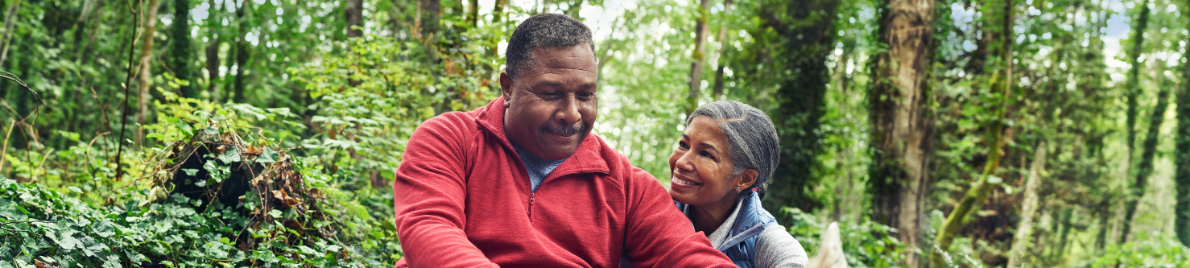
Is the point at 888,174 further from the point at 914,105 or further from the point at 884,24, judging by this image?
the point at 884,24

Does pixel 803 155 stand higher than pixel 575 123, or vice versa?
Result: pixel 575 123

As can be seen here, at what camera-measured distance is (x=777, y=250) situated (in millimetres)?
2254

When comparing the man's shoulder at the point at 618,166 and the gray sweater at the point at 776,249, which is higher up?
the man's shoulder at the point at 618,166

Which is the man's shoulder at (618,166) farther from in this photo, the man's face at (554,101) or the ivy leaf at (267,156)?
the ivy leaf at (267,156)

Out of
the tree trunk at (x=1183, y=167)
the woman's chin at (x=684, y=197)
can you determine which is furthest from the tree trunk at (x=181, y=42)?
the tree trunk at (x=1183, y=167)

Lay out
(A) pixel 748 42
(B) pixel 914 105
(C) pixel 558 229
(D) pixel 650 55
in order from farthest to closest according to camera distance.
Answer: (D) pixel 650 55 → (A) pixel 748 42 → (B) pixel 914 105 → (C) pixel 558 229

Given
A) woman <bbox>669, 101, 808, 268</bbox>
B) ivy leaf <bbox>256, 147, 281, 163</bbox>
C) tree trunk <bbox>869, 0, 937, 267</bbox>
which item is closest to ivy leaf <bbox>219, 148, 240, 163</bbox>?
ivy leaf <bbox>256, 147, 281, 163</bbox>

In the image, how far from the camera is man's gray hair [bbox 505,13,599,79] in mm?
1980

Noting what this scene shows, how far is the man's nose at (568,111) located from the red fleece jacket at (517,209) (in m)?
0.21

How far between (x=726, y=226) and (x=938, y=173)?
9.60 m

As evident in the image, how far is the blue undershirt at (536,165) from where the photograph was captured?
2.21 metres

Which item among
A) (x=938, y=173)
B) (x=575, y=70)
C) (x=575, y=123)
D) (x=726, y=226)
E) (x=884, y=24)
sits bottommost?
(x=938, y=173)

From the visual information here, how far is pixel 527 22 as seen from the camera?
2059 millimetres

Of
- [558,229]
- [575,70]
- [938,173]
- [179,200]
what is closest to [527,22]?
[575,70]
